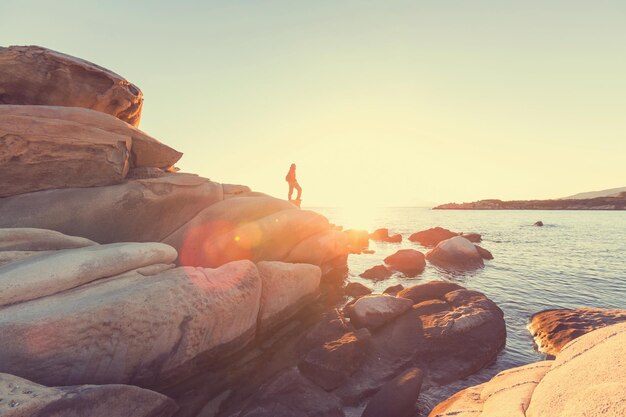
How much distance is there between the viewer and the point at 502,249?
2633cm

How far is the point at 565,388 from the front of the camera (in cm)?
365

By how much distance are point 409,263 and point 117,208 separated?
52.9 ft

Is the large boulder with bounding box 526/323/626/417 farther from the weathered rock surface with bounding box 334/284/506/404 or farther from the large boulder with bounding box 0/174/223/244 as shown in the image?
the large boulder with bounding box 0/174/223/244

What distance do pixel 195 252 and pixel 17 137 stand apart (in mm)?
6486

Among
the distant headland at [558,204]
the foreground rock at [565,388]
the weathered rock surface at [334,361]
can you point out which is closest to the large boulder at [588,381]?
the foreground rock at [565,388]

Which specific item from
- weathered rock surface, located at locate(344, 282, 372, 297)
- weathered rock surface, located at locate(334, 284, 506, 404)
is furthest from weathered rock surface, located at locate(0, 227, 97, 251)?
weathered rock surface, located at locate(344, 282, 372, 297)

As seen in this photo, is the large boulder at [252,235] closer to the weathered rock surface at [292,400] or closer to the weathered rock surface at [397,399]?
the weathered rock surface at [292,400]

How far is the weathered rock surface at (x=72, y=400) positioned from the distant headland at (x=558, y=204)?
137 metres

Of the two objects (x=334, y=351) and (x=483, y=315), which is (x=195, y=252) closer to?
(x=334, y=351)

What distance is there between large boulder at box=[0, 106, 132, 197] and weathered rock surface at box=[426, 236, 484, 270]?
19.4m

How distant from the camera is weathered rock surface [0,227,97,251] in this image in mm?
7369

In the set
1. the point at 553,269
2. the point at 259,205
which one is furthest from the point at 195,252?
the point at 553,269

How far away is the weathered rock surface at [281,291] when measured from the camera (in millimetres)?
9453

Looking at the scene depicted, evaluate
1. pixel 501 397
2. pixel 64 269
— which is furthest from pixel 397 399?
pixel 64 269
